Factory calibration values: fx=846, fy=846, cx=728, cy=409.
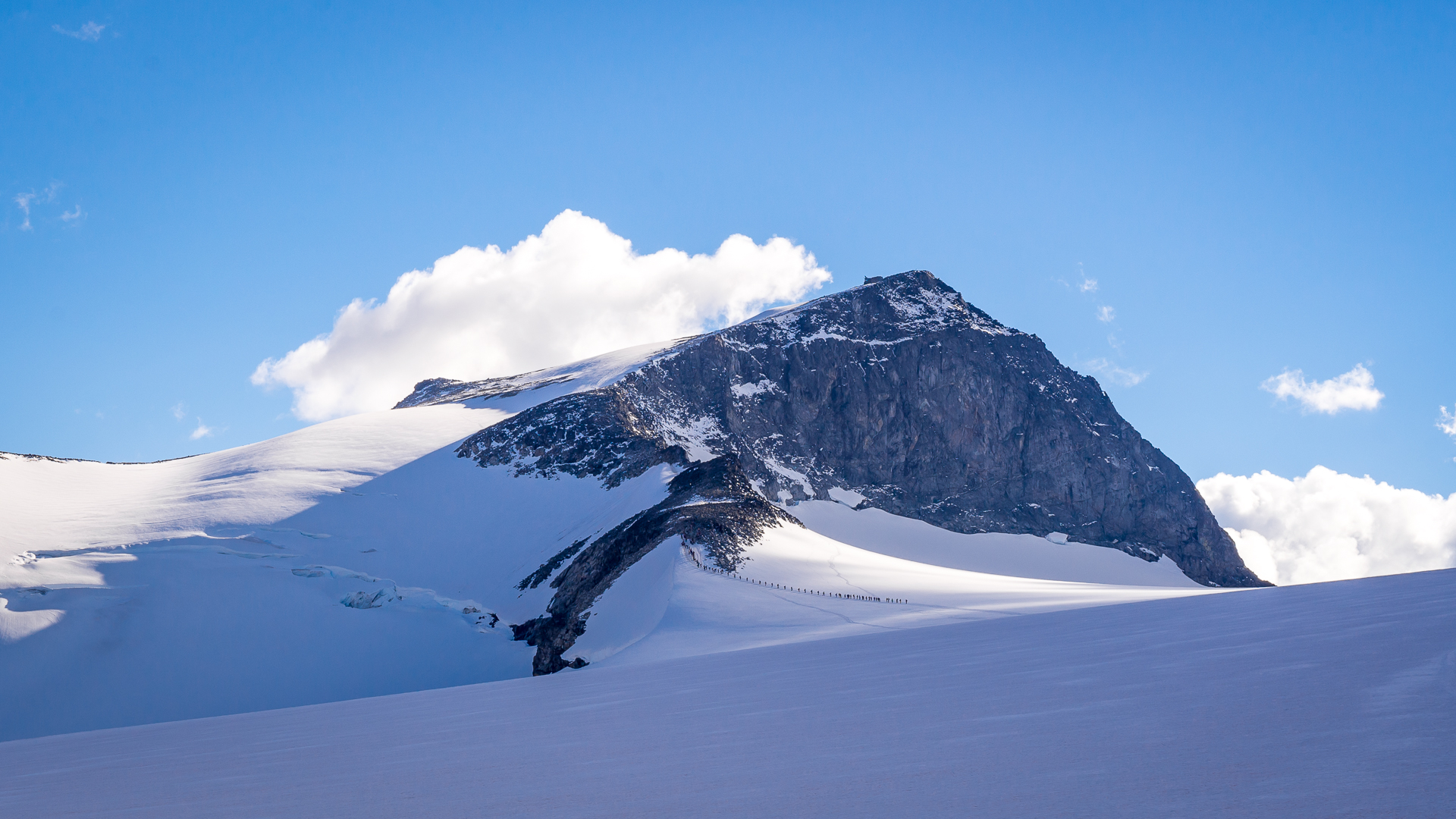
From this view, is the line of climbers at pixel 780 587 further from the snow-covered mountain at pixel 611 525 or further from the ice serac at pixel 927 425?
the ice serac at pixel 927 425

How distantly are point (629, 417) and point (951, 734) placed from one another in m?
92.0

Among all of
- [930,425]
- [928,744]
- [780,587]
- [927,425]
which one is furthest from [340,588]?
[930,425]

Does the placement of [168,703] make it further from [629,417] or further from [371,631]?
[629,417]

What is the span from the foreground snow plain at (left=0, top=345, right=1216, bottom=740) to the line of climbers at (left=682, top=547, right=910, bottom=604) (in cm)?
43

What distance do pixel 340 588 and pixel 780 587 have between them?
31.8m

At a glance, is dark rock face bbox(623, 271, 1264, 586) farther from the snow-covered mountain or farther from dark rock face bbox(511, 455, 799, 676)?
dark rock face bbox(511, 455, 799, 676)

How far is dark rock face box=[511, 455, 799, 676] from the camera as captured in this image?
46.4m

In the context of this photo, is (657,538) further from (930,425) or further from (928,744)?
(930,425)

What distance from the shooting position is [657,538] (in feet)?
170

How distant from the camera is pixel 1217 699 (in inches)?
356

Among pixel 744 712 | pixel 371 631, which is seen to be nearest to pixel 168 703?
pixel 371 631

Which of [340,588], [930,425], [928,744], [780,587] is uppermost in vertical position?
[930,425]

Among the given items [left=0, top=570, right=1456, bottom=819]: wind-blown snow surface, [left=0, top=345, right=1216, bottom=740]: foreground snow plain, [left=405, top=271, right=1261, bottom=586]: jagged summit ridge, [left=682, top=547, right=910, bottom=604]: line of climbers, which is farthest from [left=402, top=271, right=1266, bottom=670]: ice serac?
[left=0, top=570, right=1456, bottom=819]: wind-blown snow surface

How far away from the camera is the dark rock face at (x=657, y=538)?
46.4m
